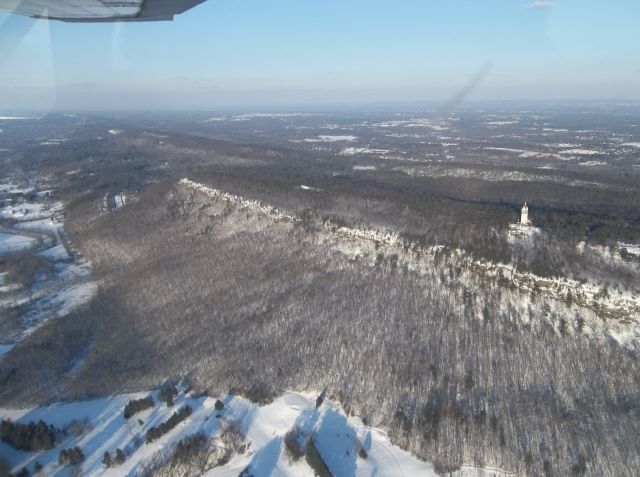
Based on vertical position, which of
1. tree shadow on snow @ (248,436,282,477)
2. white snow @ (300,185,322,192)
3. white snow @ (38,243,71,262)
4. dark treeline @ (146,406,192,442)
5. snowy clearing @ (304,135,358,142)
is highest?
snowy clearing @ (304,135,358,142)

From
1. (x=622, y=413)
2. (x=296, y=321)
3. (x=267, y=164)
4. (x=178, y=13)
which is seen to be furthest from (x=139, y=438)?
(x=267, y=164)

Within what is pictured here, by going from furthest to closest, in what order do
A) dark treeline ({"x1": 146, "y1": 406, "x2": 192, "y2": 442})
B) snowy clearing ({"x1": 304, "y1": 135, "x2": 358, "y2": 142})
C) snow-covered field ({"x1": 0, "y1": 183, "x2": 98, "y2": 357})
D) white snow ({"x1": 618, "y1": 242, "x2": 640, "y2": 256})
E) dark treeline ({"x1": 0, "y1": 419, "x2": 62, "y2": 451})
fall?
snowy clearing ({"x1": 304, "y1": 135, "x2": 358, "y2": 142}), snow-covered field ({"x1": 0, "y1": 183, "x2": 98, "y2": 357}), white snow ({"x1": 618, "y1": 242, "x2": 640, "y2": 256}), dark treeline ({"x1": 146, "y1": 406, "x2": 192, "y2": 442}), dark treeline ({"x1": 0, "y1": 419, "x2": 62, "y2": 451})

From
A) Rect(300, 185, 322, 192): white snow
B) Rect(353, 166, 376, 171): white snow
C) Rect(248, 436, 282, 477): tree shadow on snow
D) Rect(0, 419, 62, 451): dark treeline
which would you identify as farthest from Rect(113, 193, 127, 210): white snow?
Rect(248, 436, 282, 477): tree shadow on snow

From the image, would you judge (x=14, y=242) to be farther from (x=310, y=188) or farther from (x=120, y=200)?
(x=310, y=188)

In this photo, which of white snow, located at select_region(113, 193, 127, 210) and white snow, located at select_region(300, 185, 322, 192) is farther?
white snow, located at select_region(113, 193, 127, 210)

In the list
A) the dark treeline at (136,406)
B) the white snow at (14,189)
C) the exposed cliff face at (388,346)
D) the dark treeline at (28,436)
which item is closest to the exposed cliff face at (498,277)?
the exposed cliff face at (388,346)

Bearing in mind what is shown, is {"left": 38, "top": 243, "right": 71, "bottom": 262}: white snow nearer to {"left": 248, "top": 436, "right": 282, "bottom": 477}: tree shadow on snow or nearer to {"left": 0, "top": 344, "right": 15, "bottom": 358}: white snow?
{"left": 0, "top": 344, "right": 15, "bottom": 358}: white snow

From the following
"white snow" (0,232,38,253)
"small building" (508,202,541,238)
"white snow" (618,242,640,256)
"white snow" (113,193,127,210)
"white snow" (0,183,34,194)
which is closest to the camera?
"white snow" (618,242,640,256)

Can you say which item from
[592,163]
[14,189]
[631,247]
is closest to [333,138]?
[592,163]

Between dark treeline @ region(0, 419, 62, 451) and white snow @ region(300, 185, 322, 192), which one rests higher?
white snow @ region(300, 185, 322, 192)
